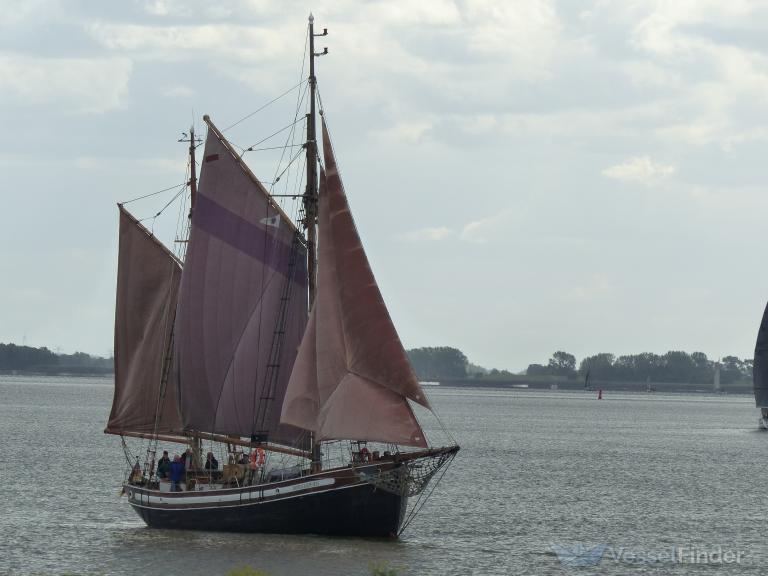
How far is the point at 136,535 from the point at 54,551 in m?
4.68

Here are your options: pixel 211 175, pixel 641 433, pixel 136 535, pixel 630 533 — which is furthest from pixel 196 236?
pixel 641 433

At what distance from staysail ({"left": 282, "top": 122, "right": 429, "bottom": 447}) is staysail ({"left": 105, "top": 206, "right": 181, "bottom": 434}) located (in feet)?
33.4

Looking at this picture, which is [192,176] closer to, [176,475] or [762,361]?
[176,475]

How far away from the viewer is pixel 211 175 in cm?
5519

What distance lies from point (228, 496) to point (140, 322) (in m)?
11.0

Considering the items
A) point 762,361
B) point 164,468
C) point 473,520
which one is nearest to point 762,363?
point 762,361

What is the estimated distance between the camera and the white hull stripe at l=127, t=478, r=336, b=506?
50.0 metres

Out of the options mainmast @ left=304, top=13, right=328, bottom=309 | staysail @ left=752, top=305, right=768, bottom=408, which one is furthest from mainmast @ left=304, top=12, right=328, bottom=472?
staysail @ left=752, top=305, right=768, bottom=408

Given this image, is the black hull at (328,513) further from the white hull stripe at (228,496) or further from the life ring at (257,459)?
the life ring at (257,459)

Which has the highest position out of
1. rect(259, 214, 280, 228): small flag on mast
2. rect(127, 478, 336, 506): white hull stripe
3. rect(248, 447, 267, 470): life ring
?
rect(259, 214, 280, 228): small flag on mast

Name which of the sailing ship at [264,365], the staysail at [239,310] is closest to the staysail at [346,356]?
the sailing ship at [264,365]

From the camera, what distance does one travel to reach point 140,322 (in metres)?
59.6

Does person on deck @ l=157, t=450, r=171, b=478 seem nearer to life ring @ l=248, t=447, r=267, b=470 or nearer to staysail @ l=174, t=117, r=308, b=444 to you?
staysail @ l=174, t=117, r=308, b=444

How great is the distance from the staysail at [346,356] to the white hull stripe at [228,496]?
181 centimetres
